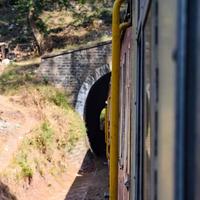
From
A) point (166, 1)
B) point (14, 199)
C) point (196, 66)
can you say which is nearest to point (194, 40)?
point (196, 66)

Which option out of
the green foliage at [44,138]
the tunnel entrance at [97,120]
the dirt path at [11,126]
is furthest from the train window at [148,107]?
the tunnel entrance at [97,120]

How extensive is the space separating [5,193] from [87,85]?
29.4 feet

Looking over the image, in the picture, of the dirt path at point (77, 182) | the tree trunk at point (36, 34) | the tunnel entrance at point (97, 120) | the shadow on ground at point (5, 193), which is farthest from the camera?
the tunnel entrance at point (97, 120)

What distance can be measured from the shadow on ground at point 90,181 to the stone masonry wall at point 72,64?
2.95 meters

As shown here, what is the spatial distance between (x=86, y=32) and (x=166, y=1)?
74.4ft

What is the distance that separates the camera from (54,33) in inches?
963

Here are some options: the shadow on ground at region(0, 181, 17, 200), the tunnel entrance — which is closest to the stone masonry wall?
the tunnel entrance

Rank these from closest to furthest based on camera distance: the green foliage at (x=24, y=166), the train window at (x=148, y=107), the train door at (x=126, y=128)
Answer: the train window at (x=148, y=107) → the train door at (x=126, y=128) → the green foliage at (x=24, y=166)

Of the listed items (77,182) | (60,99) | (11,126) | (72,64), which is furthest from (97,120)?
(11,126)

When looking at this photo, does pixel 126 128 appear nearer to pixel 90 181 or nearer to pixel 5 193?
pixel 5 193

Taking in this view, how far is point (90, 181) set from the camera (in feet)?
57.0

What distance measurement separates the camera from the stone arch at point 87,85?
20.5 meters

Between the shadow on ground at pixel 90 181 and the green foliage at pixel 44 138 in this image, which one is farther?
the green foliage at pixel 44 138

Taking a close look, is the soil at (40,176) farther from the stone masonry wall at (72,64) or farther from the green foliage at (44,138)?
the stone masonry wall at (72,64)
